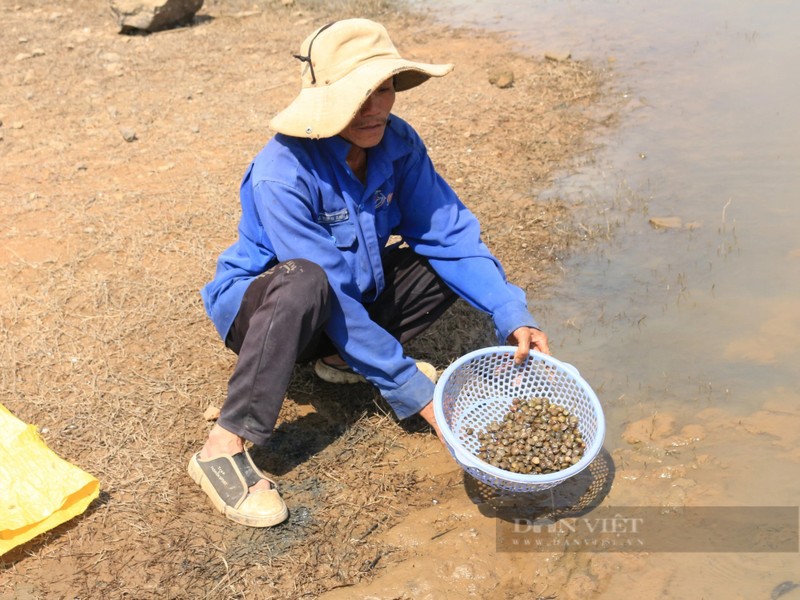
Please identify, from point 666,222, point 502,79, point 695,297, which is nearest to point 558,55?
point 502,79

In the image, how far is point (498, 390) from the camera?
289 cm

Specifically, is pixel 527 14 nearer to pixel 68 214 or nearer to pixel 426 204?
pixel 68 214

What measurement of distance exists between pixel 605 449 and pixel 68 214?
3152 millimetres

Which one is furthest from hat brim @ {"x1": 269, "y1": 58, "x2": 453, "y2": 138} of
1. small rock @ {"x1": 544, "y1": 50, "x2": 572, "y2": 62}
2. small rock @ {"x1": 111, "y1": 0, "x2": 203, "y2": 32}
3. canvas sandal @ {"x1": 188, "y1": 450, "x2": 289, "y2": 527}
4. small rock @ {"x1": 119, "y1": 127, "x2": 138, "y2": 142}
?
small rock @ {"x1": 111, "y1": 0, "x2": 203, "y2": 32}

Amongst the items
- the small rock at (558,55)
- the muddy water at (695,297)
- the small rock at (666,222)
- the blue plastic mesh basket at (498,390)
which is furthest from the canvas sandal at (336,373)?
the small rock at (558,55)

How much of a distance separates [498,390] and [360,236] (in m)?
0.71

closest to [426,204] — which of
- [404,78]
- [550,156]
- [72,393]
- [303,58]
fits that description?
[404,78]

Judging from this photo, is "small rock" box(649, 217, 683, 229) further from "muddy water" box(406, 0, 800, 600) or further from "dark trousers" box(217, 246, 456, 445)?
"dark trousers" box(217, 246, 456, 445)

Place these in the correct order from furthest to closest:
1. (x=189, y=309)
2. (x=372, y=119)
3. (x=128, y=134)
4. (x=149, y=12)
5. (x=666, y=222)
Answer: (x=149, y=12) → (x=128, y=134) → (x=666, y=222) → (x=189, y=309) → (x=372, y=119)

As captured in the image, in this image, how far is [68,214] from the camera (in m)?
4.57

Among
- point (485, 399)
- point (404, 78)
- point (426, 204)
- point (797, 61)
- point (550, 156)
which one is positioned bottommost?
point (797, 61)

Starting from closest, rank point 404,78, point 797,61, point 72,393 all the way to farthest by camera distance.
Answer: point 404,78
point 72,393
point 797,61

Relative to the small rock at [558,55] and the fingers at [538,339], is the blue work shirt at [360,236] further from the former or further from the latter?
the small rock at [558,55]

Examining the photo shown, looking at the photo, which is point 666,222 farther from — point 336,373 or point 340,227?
point 340,227
